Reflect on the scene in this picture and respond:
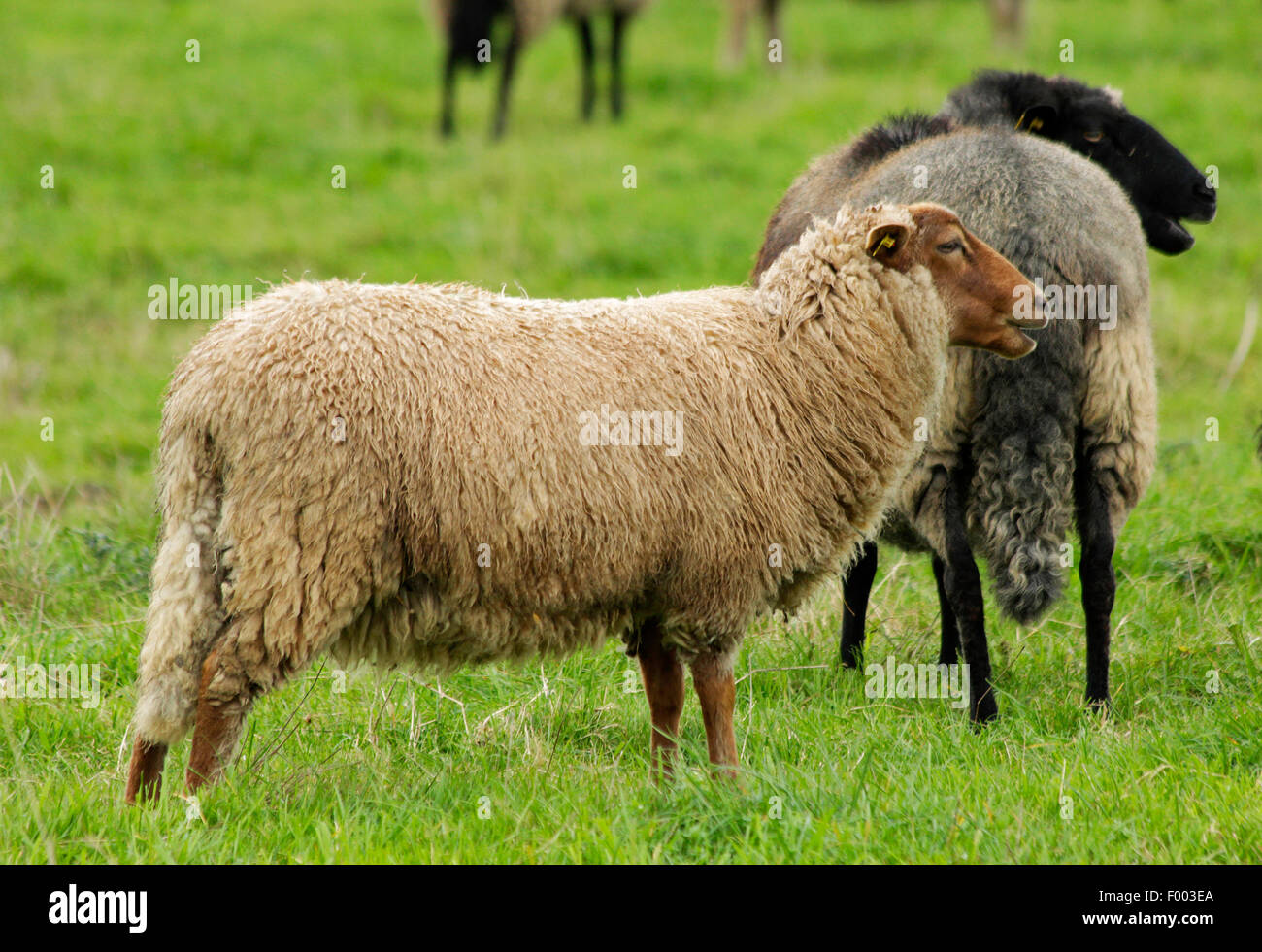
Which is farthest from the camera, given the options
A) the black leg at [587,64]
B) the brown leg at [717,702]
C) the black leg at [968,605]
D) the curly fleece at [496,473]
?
the black leg at [587,64]

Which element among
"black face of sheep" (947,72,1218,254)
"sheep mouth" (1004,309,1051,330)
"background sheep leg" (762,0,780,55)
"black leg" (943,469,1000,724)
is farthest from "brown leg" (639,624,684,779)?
"background sheep leg" (762,0,780,55)

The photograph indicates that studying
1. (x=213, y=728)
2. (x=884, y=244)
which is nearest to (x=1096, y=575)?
(x=884, y=244)

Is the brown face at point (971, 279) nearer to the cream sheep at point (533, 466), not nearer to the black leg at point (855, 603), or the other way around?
the cream sheep at point (533, 466)

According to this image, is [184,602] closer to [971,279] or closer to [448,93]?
[971,279]

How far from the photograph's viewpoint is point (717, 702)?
390cm

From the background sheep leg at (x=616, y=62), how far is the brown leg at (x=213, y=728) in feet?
36.0

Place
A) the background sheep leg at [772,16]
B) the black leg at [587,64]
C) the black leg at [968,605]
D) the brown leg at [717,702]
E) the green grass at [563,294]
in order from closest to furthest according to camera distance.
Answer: the green grass at [563,294] < the brown leg at [717,702] < the black leg at [968,605] < the black leg at [587,64] < the background sheep leg at [772,16]

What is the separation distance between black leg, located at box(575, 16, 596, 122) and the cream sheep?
32.5 ft

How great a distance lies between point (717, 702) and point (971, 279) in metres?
1.48

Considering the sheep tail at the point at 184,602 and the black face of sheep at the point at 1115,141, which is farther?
the black face of sheep at the point at 1115,141

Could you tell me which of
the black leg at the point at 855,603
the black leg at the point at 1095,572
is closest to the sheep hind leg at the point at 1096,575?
the black leg at the point at 1095,572

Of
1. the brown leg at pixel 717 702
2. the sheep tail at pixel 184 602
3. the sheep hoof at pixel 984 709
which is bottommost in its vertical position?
the sheep hoof at pixel 984 709

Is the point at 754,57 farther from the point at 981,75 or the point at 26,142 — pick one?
the point at 981,75

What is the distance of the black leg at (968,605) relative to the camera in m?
4.46
